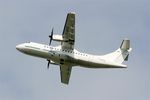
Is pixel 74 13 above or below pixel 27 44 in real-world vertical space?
above

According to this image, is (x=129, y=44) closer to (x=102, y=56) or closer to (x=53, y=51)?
(x=102, y=56)

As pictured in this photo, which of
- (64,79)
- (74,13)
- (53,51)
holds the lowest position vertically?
(64,79)

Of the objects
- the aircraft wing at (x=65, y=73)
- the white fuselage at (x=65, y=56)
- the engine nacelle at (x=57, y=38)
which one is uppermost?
the engine nacelle at (x=57, y=38)

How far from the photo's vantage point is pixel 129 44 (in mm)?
75250

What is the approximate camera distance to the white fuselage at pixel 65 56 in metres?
71.9

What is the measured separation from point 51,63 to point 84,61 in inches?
279

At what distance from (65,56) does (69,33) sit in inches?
140

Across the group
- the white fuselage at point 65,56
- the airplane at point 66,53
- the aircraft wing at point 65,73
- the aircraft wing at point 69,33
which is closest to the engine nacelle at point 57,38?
the airplane at point 66,53

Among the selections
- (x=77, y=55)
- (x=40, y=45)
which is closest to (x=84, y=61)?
(x=77, y=55)

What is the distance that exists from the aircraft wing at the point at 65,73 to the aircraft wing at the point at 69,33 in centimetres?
494

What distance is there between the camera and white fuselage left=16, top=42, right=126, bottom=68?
2832 inches

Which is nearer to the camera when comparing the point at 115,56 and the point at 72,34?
the point at 72,34

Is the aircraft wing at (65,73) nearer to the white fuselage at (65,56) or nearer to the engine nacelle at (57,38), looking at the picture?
the white fuselage at (65,56)

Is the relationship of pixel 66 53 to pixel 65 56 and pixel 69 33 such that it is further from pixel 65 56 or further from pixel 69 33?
pixel 69 33
